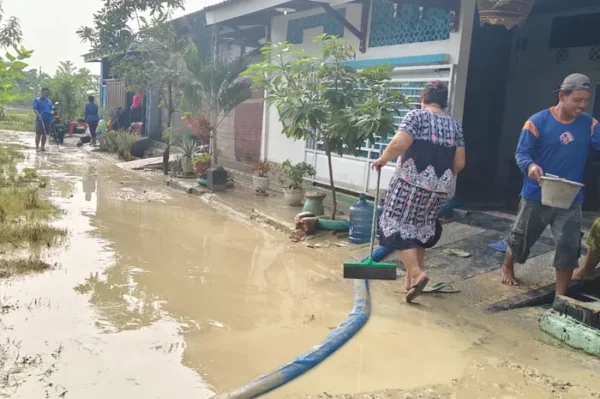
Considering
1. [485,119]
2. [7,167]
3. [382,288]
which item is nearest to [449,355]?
[382,288]

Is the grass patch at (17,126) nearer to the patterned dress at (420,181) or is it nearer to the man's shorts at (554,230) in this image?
the patterned dress at (420,181)

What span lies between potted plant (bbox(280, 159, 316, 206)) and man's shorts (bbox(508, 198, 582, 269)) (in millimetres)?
4386

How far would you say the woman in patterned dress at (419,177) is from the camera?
14.5 ft

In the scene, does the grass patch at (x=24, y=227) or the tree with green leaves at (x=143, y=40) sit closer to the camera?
the grass patch at (x=24, y=227)

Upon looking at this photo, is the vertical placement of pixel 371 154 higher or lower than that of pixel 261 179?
higher

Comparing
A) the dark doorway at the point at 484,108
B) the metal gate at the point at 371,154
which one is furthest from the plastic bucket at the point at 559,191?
the dark doorway at the point at 484,108

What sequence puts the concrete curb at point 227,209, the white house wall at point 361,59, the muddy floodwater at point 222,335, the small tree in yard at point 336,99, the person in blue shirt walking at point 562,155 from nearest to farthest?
the muddy floodwater at point 222,335
the person in blue shirt walking at point 562,155
the small tree in yard at point 336,99
the white house wall at point 361,59
the concrete curb at point 227,209

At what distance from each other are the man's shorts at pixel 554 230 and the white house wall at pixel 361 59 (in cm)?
318

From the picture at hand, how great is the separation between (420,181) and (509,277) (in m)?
1.33

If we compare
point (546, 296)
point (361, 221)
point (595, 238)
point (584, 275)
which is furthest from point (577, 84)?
point (361, 221)

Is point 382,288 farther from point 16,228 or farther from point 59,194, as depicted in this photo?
point 59,194

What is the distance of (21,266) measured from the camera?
5.09m

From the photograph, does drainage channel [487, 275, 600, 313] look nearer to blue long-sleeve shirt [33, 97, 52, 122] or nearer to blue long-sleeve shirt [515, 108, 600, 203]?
blue long-sleeve shirt [515, 108, 600, 203]

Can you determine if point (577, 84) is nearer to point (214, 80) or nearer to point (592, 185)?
point (592, 185)
